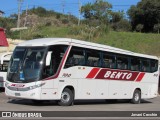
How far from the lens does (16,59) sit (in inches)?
806

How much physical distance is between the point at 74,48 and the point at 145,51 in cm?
4098

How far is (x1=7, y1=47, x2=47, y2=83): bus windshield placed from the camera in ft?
64.5

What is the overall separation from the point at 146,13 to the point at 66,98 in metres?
72.3

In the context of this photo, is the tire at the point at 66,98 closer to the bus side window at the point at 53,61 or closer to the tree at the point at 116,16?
the bus side window at the point at 53,61

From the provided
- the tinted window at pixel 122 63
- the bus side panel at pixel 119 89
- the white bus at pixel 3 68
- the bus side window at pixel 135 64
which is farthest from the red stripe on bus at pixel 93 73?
the white bus at pixel 3 68

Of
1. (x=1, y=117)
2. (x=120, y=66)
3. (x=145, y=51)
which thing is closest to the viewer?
(x=1, y=117)

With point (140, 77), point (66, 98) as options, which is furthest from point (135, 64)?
point (66, 98)

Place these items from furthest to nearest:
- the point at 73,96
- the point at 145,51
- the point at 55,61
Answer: the point at 145,51 → the point at 73,96 → the point at 55,61

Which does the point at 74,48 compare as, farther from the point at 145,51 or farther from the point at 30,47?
the point at 145,51

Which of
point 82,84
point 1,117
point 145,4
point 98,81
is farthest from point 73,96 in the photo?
point 145,4

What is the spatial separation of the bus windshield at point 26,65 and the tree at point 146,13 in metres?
71.9

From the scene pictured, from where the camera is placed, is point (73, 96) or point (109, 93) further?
point (109, 93)

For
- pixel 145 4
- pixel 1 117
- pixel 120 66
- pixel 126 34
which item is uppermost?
pixel 145 4

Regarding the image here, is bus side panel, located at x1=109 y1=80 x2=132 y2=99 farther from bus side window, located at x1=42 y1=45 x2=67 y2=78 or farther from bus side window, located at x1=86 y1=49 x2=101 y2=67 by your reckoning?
bus side window, located at x1=42 y1=45 x2=67 y2=78
